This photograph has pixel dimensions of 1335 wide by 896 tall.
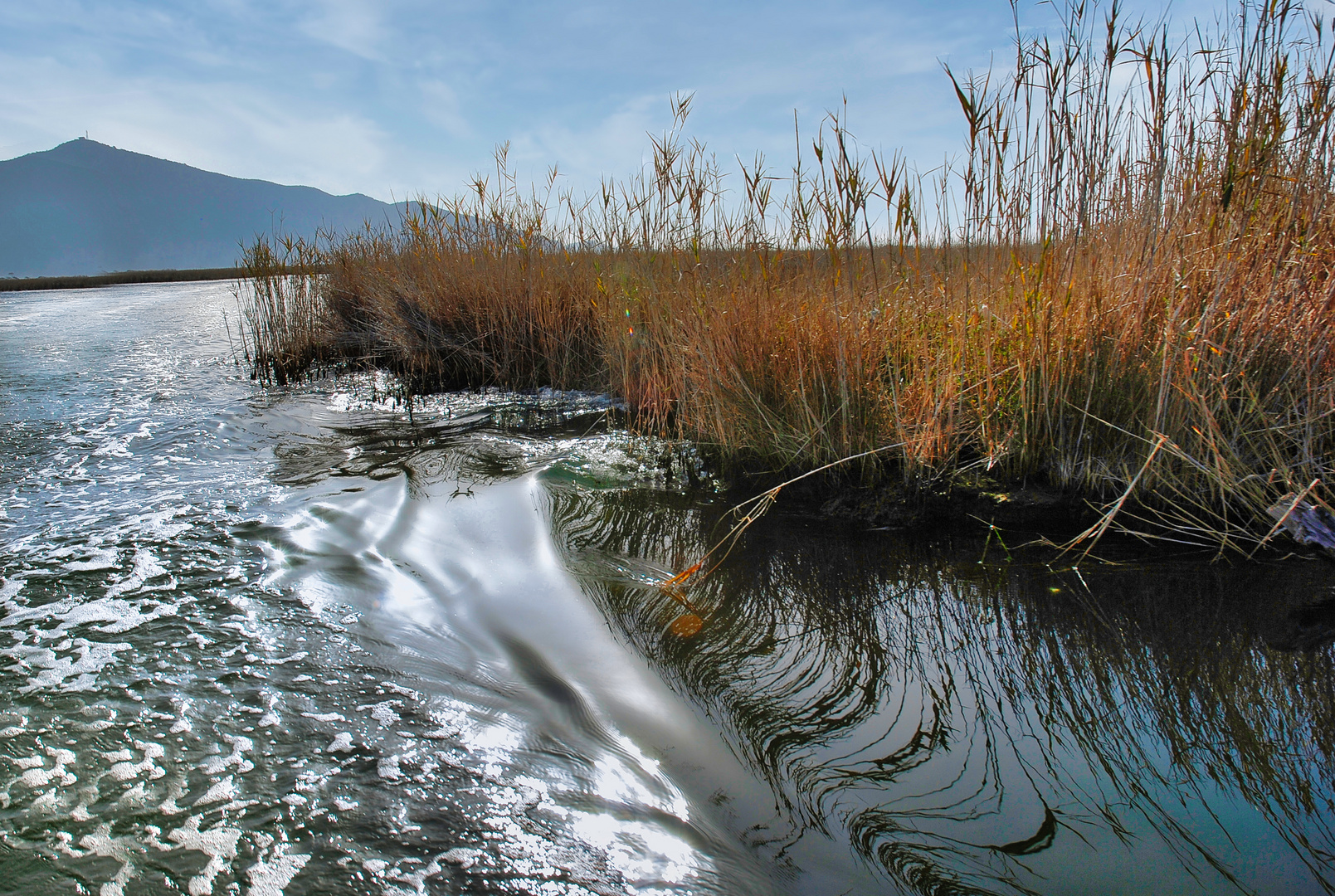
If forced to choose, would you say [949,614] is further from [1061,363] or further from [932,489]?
[1061,363]

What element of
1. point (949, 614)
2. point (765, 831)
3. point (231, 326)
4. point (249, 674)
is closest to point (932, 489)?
point (949, 614)

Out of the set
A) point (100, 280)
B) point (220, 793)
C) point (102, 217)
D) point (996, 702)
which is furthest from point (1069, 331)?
point (102, 217)

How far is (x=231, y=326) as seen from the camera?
31.6ft

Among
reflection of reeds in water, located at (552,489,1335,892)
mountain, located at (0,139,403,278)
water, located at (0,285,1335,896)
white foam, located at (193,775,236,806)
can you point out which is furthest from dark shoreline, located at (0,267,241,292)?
mountain, located at (0,139,403,278)

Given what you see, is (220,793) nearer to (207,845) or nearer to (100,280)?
(207,845)

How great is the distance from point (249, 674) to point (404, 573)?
0.61m

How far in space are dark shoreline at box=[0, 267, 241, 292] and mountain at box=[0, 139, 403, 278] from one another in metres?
169

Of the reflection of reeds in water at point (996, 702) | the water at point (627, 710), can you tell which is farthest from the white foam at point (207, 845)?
the reflection of reeds in water at point (996, 702)

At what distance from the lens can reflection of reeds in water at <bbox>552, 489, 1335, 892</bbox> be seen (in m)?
1.07

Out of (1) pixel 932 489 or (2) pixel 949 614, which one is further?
(1) pixel 932 489

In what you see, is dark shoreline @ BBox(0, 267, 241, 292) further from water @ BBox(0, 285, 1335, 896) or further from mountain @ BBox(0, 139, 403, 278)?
mountain @ BBox(0, 139, 403, 278)

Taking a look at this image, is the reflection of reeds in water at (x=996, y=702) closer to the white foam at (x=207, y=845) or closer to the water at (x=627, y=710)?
the water at (x=627, y=710)

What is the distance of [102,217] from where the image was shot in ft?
608

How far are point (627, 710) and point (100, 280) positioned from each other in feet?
106
